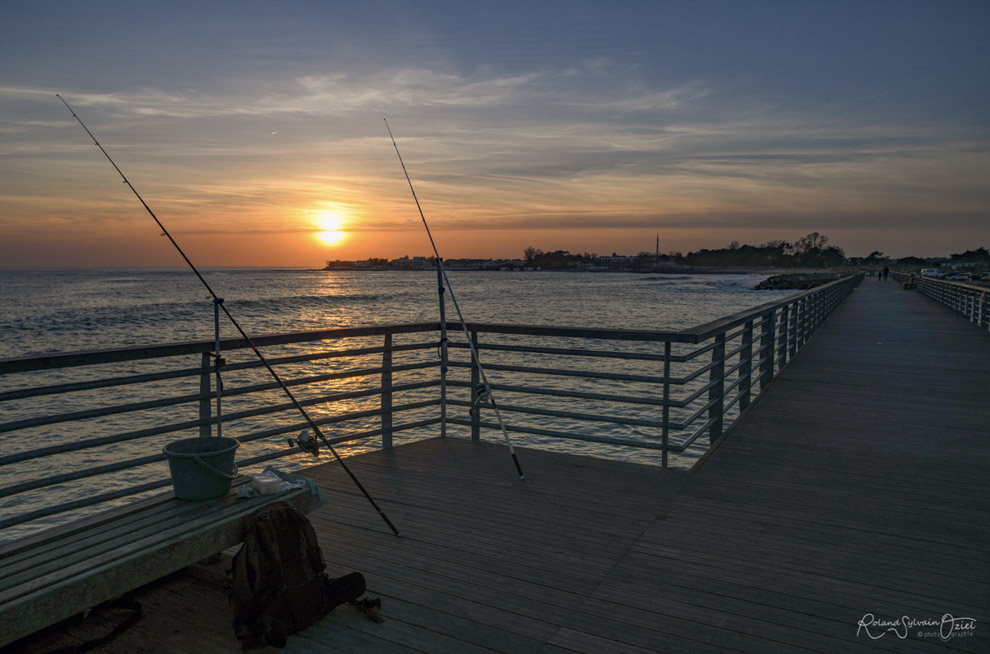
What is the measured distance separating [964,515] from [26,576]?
4766 mm

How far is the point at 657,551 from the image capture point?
316 centimetres

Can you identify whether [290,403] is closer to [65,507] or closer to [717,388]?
[65,507]

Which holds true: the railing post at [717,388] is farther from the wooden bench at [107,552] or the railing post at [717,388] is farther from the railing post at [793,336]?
the railing post at [793,336]

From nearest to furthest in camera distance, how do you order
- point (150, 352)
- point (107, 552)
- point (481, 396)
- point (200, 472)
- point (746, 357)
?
point (107, 552) < point (200, 472) < point (150, 352) < point (481, 396) < point (746, 357)

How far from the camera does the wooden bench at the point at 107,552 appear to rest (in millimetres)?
1928

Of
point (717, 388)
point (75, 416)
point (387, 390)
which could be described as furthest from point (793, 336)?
point (75, 416)

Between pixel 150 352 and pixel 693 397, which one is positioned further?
pixel 693 397

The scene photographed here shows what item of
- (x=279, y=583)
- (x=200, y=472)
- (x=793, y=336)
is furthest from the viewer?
(x=793, y=336)

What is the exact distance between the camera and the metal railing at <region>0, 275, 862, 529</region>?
11.2 ft

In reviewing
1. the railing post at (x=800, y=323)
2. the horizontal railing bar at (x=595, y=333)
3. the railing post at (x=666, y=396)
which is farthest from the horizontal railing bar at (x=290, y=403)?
the railing post at (x=800, y=323)

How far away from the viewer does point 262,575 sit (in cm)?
243

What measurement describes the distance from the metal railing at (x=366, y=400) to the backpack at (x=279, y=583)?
92 cm

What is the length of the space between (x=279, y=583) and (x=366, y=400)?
15351mm

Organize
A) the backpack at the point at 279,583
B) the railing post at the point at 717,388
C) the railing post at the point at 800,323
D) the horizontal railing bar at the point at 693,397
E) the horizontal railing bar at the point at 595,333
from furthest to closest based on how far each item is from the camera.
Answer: the railing post at the point at 800,323 < the railing post at the point at 717,388 < the horizontal railing bar at the point at 595,333 < the horizontal railing bar at the point at 693,397 < the backpack at the point at 279,583
